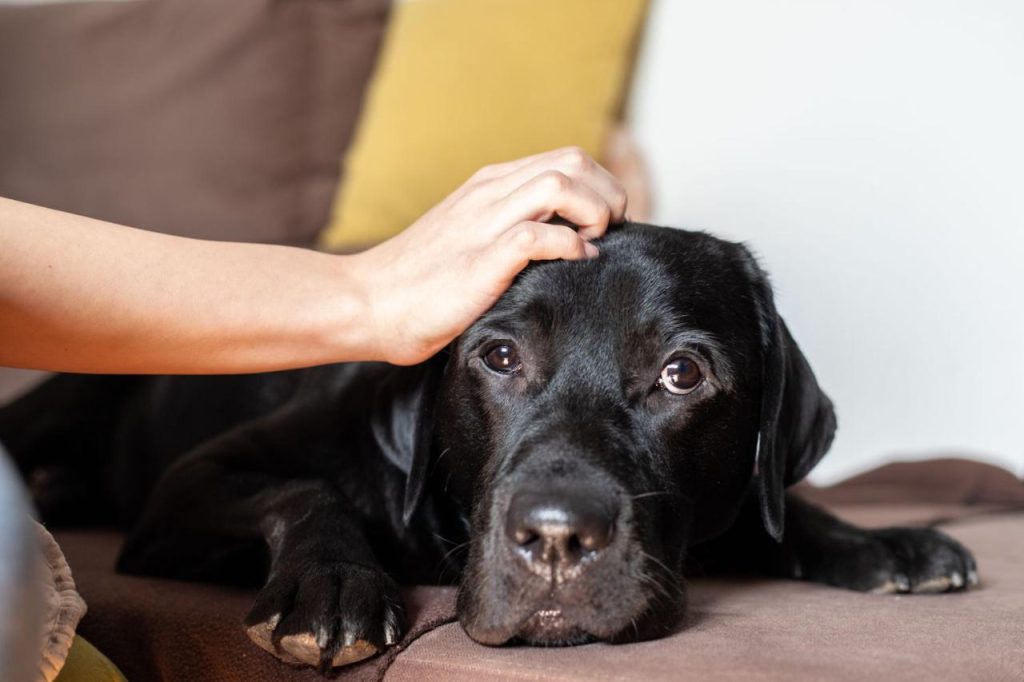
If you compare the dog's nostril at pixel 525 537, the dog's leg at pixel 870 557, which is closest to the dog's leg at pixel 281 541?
the dog's nostril at pixel 525 537

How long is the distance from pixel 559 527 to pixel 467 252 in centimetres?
52

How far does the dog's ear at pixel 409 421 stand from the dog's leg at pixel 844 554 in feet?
1.99

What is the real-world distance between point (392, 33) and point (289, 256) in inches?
97.9

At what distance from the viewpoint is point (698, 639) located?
1.64 metres

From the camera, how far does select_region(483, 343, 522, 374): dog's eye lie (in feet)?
6.51

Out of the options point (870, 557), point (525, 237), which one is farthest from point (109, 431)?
point (870, 557)

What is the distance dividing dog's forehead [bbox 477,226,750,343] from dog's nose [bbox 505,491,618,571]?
394 millimetres

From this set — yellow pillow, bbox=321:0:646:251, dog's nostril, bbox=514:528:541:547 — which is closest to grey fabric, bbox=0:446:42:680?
dog's nostril, bbox=514:528:541:547

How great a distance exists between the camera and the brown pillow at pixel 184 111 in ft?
12.7

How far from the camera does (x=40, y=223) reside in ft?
5.32

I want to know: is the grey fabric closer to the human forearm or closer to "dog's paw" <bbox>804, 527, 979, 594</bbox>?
Result: the human forearm

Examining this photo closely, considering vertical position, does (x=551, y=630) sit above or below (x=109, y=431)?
above

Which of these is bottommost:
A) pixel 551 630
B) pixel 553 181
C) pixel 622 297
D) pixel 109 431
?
pixel 109 431

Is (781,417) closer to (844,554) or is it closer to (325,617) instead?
(844,554)
